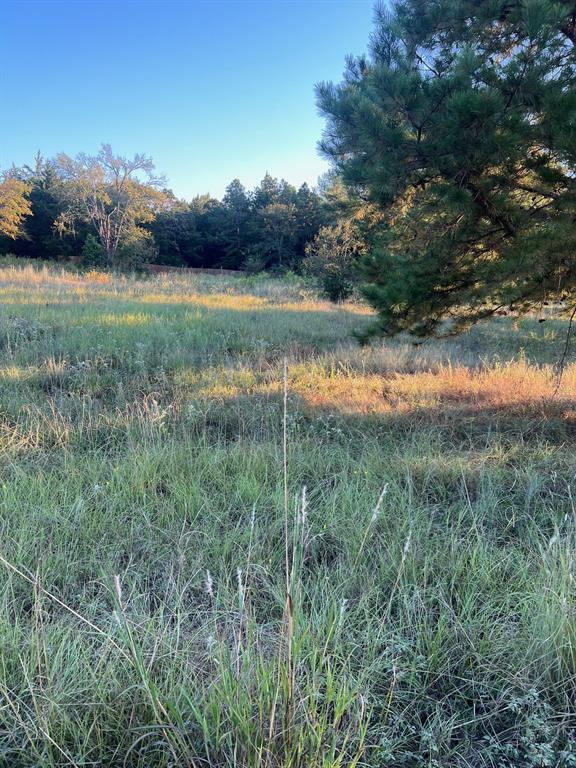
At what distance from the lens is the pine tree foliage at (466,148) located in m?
2.68

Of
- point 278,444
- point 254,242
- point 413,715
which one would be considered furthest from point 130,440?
point 254,242

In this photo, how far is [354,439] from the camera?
3320mm

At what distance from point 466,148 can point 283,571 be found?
3009mm

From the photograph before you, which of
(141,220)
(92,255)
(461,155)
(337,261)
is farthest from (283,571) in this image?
(141,220)

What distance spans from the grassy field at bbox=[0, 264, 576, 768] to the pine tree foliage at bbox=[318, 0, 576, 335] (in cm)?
124

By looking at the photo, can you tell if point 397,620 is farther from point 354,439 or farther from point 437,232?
point 437,232

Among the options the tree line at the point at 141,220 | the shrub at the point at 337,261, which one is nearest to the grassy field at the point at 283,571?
the shrub at the point at 337,261

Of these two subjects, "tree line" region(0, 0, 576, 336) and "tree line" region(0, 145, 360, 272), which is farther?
"tree line" region(0, 145, 360, 272)

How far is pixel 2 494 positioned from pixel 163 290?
37.3 feet

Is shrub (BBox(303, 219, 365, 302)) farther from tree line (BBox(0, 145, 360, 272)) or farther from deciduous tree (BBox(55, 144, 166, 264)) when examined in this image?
deciduous tree (BBox(55, 144, 166, 264))

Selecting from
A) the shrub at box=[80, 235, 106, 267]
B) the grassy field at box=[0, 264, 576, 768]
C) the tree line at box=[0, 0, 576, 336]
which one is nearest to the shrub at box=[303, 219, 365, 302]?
the tree line at box=[0, 0, 576, 336]

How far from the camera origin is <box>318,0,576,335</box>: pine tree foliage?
268 cm

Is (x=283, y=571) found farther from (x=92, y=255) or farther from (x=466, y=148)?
(x=92, y=255)

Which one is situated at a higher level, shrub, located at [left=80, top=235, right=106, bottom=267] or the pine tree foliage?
shrub, located at [left=80, top=235, right=106, bottom=267]
